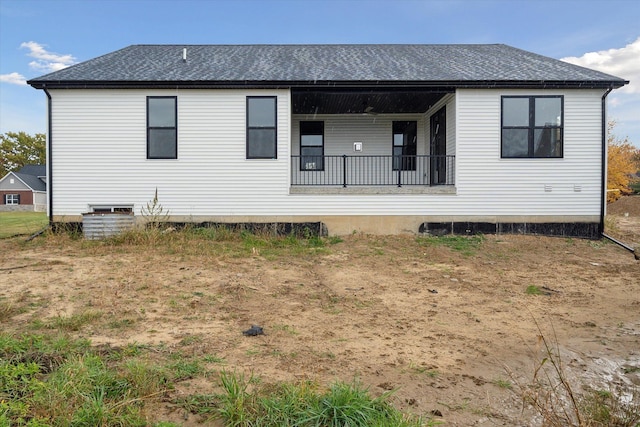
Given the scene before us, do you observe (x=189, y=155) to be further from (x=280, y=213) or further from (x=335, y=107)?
(x=335, y=107)

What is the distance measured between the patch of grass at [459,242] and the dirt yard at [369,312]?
228 mm

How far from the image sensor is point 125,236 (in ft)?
30.0

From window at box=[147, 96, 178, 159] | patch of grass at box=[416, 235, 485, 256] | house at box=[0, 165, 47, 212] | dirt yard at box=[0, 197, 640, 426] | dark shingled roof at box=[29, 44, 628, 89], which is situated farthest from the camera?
house at box=[0, 165, 47, 212]

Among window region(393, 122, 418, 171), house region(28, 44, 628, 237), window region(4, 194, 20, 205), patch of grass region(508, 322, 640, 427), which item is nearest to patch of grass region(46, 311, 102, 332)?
patch of grass region(508, 322, 640, 427)

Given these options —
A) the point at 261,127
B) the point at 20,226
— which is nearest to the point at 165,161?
the point at 261,127

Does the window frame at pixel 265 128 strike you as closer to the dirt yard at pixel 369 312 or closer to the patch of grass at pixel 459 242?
the dirt yard at pixel 369 312

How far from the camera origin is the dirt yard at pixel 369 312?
3070mm

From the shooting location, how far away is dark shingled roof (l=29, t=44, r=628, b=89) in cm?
1016

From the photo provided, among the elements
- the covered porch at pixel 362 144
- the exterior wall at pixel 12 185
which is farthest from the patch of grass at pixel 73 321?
the exterior wall at pixel 12 185

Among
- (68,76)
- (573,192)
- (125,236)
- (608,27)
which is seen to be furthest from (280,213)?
(608,27)

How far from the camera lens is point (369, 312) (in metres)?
4.78

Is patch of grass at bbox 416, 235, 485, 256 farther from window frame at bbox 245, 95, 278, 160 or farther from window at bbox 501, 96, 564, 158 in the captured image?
window frame at bbox 245, 95, 278, 160

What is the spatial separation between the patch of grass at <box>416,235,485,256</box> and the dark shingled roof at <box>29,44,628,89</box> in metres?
4.14

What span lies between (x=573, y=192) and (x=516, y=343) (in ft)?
27.7
